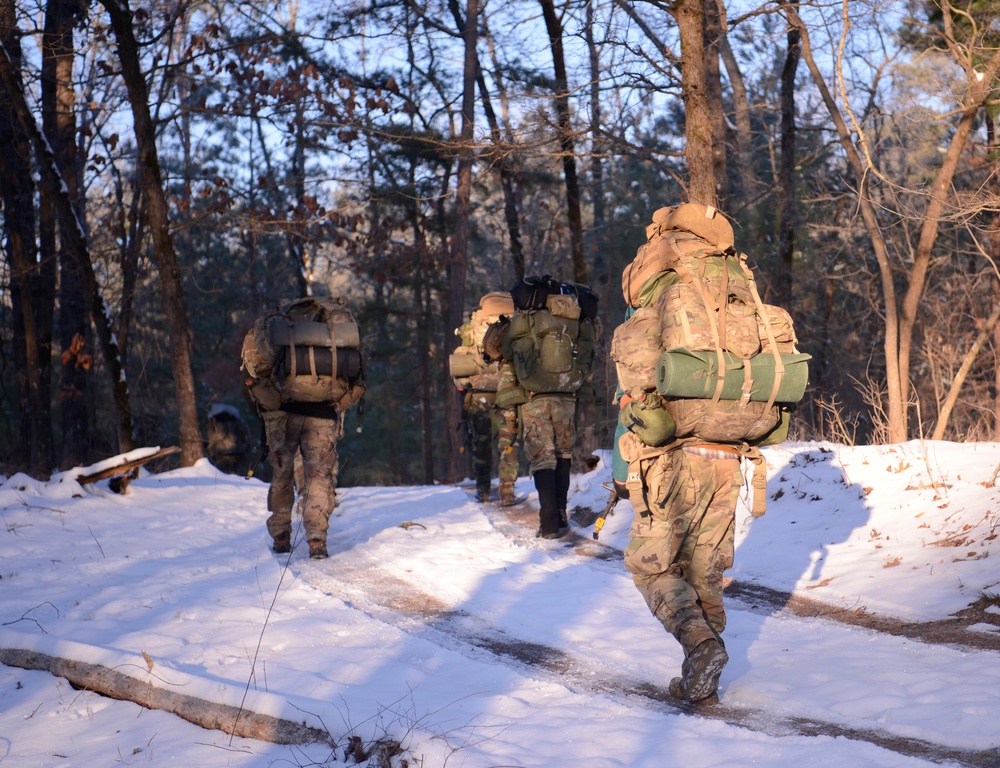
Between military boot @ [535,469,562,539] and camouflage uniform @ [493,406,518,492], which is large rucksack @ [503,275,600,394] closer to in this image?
military boot @ [535,469,562,539]

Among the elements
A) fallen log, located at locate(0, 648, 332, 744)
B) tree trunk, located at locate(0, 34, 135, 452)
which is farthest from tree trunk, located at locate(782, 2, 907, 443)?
tree trunk, located at locate(0, 34, 135, 452)

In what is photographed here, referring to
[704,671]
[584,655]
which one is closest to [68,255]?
[584,655]

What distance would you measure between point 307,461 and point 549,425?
2.38 metres

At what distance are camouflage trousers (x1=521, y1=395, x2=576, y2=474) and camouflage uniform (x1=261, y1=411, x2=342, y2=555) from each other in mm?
1883

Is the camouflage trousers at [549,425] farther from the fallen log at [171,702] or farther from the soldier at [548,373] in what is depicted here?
the fallen log at [171,702]

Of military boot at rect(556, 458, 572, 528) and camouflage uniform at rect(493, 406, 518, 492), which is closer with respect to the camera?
military boot at rect(556, 458, 572, 528)

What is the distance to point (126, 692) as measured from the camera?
4.68m

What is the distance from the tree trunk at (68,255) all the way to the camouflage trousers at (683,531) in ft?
44.8

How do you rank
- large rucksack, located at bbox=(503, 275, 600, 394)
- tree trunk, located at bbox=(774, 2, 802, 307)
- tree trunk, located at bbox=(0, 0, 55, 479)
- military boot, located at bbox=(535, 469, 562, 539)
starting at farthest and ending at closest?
tree trunk, located at bbox=(774, 2, 802, 307), tree trunk, located at bbox=(0, 0, 55, 479), large rucksack, located at bbox=(503, 275, 600, 394), military boot, located at bbox=(535, 469, 562, 539)

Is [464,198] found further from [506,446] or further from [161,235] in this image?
[506,446]

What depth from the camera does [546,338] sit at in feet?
29.9

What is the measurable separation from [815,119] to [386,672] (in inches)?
788

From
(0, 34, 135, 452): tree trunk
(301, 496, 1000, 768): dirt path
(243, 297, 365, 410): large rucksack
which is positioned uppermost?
(0, 34, 135, 452): tree trunk

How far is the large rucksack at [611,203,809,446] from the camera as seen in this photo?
4422 millimetres
